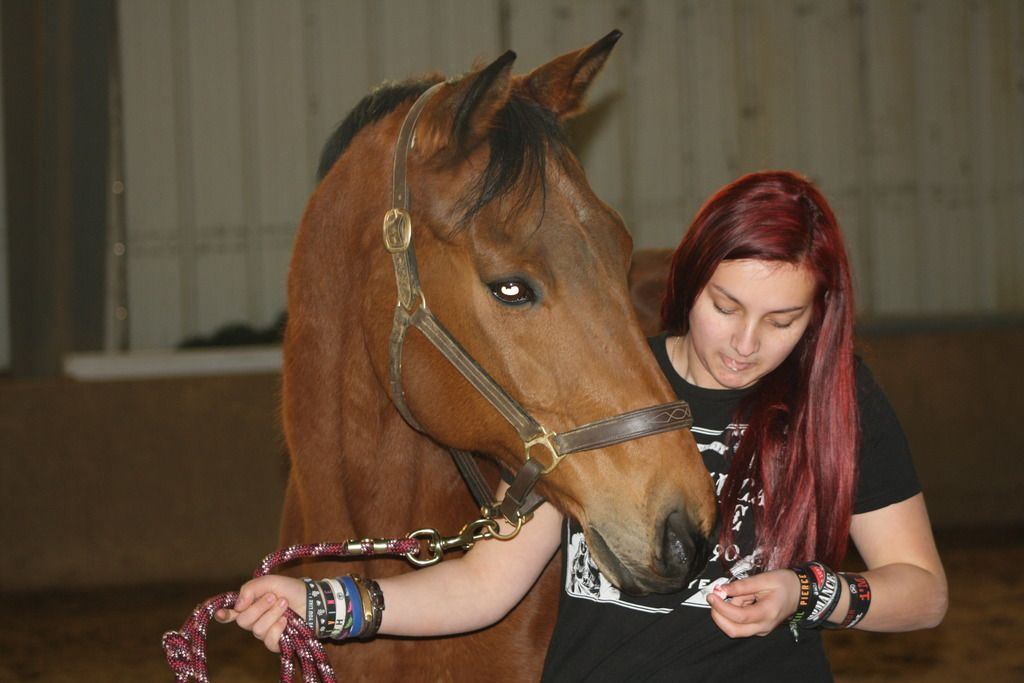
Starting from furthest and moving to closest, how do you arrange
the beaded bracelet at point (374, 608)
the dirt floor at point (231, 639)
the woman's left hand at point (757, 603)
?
the dirt floor at point (231, 639)
the beaded bracelet at point (374, 608)
the woman's left hand at point (757, 603)

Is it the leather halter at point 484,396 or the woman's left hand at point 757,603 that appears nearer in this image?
the woman's left hand at point 757,603

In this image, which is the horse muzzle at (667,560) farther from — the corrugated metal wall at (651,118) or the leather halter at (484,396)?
the corrugated metal wall at (651,118)

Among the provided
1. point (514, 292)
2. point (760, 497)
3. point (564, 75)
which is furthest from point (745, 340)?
point (564, 75)

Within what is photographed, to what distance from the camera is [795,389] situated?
145 centimetres

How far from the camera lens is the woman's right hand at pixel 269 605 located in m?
1.28

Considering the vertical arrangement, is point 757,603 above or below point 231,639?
above

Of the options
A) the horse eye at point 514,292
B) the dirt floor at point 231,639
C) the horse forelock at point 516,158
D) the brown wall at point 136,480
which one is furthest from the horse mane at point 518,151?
the brown wall at point 136,480

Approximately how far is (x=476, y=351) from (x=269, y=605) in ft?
1.52

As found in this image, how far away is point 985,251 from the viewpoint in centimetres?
633

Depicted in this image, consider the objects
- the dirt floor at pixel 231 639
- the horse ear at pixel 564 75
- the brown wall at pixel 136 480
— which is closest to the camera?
the horse ear at pixel 564 75

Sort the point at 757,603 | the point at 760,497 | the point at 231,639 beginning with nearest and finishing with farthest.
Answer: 1. the point at 757,603
2. the point at 760,497
3. the point at 231,639

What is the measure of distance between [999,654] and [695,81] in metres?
3.74

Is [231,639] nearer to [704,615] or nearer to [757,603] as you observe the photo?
[704,615]

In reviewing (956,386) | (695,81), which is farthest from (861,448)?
(695,81)
